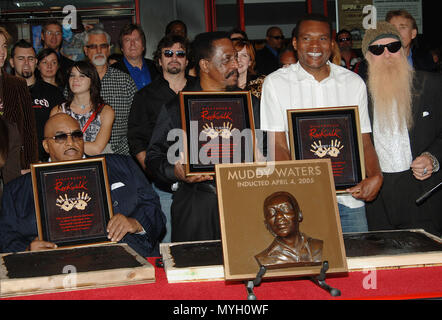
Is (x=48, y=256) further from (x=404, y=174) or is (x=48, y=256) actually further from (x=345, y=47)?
(x=345, y=47)

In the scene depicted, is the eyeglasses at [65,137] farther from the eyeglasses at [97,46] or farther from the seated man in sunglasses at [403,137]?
the eyeglasses at [97,46]

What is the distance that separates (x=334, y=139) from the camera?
119 inches

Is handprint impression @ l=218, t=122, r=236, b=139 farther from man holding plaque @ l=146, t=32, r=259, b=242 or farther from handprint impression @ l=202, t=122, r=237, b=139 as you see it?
man holding plaque @ l=146, t=32, r=259, b=242

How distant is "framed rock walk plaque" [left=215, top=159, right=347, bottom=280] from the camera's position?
214 centimetres

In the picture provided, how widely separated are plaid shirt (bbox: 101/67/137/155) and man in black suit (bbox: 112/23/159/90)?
444 millimetres

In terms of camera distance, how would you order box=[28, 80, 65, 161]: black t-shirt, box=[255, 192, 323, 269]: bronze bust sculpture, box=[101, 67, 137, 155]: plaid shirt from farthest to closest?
1. box=[28, 80, 65, 161]: black t-shirt
2. box=[101, 67, 137, 155]: plaid shirt
3. box=[255, 192, 323, 269]: bronze bust sculpture

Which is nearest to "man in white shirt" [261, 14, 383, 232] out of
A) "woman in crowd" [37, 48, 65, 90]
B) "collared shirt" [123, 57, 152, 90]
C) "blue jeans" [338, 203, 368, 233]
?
"blue jeans" [338, 203, 368, 233]

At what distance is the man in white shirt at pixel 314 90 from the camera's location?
11.0 ft

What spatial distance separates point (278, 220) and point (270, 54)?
568cm

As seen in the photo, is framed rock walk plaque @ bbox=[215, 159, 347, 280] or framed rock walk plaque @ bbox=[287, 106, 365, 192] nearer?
framed rock walk plaque @ bbox=[215, 159, 347, 280]

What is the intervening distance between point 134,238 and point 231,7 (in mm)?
6959

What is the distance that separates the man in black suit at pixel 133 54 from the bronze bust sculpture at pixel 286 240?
4134 millimetres

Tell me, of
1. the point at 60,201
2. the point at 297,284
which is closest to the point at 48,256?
the point at 60,201

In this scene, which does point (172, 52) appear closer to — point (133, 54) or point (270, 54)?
point (133, 54)
